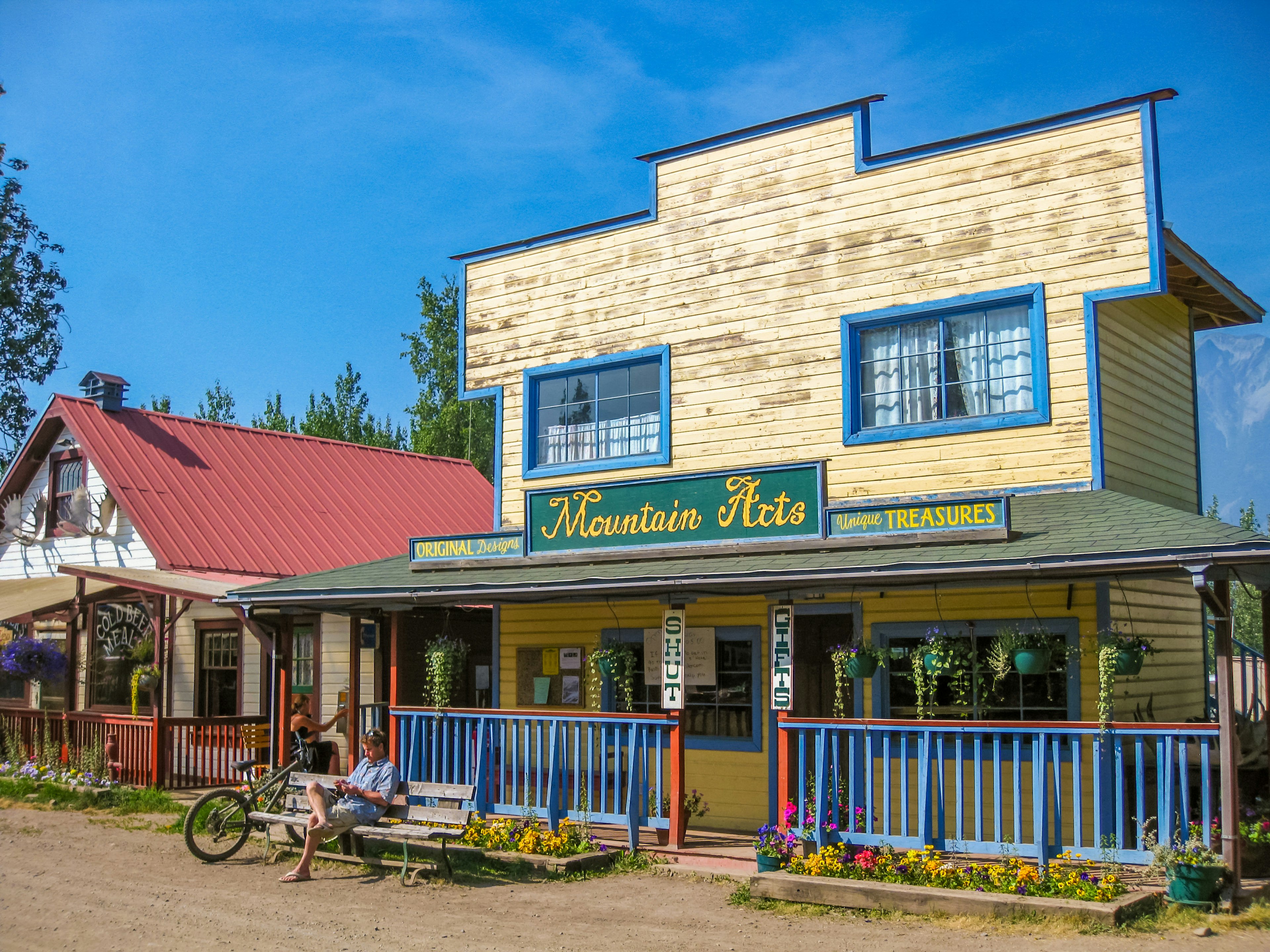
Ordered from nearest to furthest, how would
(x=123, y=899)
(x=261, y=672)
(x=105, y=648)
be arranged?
(x=123, y=899)
(x=261, y=672)
(x=105, y=648)

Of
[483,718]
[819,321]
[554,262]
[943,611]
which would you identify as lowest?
[483,718]

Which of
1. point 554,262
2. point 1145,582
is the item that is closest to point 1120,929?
point 1145,582

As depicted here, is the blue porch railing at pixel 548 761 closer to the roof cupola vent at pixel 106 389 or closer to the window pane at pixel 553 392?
the window pane at pixel 553 392

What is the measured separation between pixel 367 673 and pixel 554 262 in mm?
7408

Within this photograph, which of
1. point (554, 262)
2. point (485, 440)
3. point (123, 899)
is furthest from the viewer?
point (485, 440)

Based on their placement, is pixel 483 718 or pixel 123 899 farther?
pixel 483 718

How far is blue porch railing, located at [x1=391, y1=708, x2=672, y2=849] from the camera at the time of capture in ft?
37.2

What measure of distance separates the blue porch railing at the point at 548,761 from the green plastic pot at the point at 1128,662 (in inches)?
154

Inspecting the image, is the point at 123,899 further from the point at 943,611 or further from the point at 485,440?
the point at 485,440

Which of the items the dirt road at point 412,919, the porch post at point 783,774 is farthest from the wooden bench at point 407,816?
the porch post at point 783,774

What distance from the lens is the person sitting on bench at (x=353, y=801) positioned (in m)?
10.6

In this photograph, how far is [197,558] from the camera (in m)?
18.6

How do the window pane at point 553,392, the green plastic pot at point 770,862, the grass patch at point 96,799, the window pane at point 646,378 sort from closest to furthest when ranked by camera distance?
the green plastic pot at point 770,862
the window pane at point 646,378
the window pane at point 553,392
the grass patch at point 96,799

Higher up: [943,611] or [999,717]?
[943,611]
